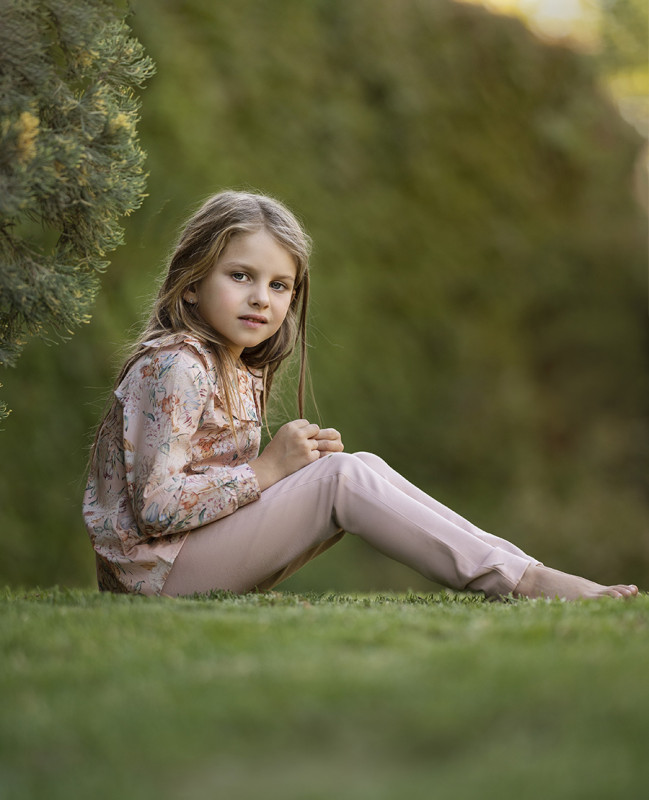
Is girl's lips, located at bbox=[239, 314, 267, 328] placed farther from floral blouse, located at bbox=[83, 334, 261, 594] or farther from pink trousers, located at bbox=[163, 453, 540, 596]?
pink trousers, located at bbox=[163, 453, 540, 596]

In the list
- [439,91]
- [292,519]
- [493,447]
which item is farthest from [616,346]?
[292,519]

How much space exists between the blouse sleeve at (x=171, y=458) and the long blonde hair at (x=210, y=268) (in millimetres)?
150

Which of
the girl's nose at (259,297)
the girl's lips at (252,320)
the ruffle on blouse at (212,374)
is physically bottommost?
the ruffle on blouse at (212,374)

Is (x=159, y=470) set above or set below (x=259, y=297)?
below

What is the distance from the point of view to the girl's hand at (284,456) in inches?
118

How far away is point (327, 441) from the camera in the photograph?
10.2 ft

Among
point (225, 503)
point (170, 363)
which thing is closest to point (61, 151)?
point (170, 363)

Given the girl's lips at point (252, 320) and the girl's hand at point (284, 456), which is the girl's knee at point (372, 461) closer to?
the girl's hand at point (284, 456)

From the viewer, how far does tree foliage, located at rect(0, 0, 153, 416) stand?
102 inches

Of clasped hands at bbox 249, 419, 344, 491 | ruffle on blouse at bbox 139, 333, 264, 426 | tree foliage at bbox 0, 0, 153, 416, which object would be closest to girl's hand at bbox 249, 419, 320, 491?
clasped hands at bbox 249, 419, 344, 491

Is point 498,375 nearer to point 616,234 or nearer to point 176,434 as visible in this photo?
point 616,234

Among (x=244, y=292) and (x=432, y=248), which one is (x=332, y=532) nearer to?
(x=244, y=292)

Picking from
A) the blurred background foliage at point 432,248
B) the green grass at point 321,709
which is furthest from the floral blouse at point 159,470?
the blurred background foliage at point 432,248

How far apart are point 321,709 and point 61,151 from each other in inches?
68.7
